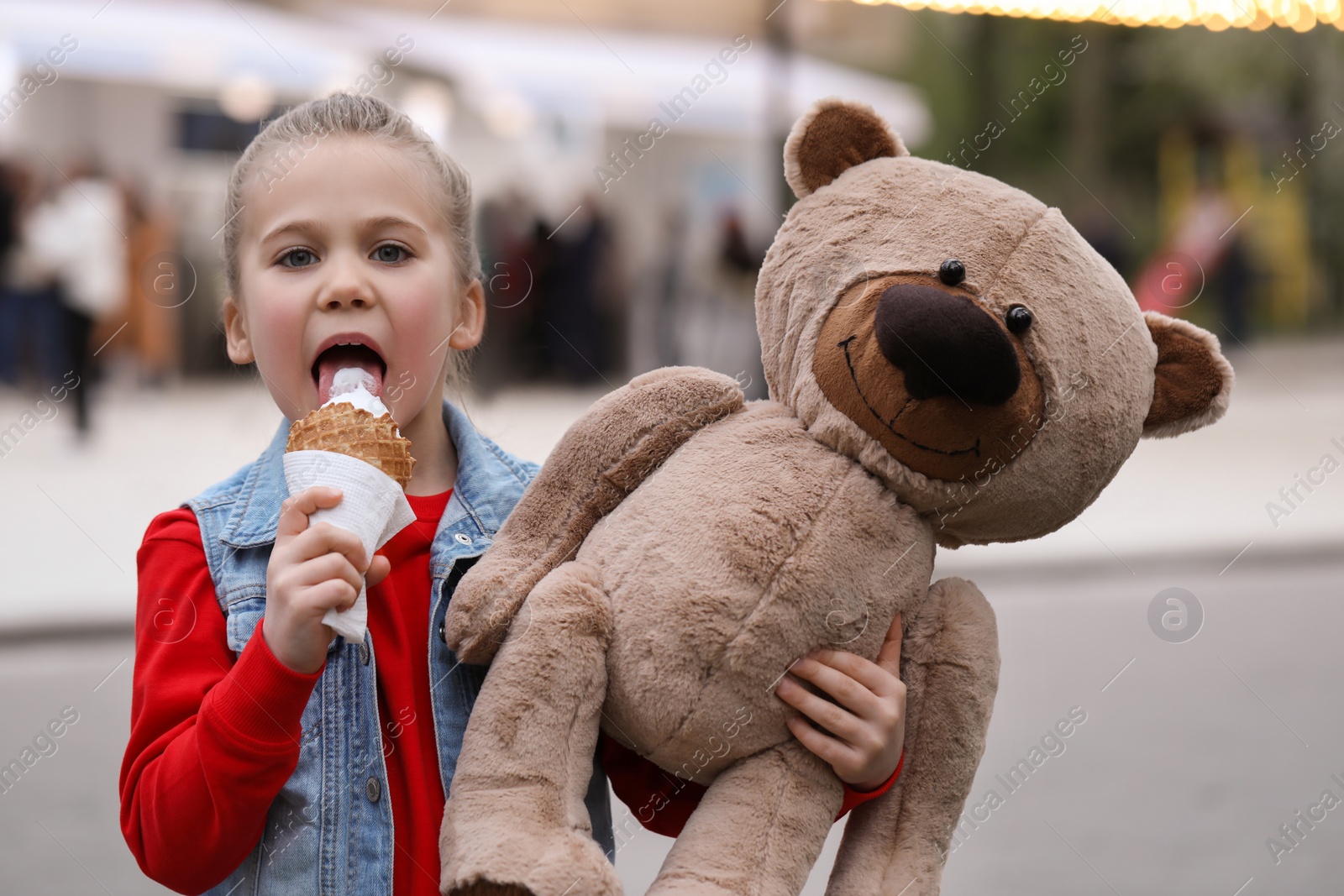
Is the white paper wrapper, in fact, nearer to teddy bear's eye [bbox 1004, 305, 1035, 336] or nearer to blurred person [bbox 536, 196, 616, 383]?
teddy bear's eye [bbox 1004, 305, 1035, 336]

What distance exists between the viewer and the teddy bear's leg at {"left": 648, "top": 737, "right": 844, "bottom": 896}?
147cm

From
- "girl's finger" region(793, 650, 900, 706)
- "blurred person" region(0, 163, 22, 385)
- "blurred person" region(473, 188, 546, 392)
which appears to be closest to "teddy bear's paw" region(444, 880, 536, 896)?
"girl's finger" region(793, 650, 900, 706)

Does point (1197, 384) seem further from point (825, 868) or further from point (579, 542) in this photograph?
point (825, 868)

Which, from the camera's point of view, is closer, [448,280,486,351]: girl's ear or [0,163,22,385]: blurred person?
[448,280,486,351]: girl's ear

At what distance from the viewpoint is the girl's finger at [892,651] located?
1596 millimetres

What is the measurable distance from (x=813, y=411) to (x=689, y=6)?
16.4 metres

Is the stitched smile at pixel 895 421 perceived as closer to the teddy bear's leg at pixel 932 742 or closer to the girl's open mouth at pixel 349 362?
the teddy bear's leg at pixel 932 742

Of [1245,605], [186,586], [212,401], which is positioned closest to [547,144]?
[212,401]

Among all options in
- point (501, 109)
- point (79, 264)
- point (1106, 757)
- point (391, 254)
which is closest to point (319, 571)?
point (391, 254)

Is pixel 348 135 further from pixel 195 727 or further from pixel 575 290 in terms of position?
pixel 575 290

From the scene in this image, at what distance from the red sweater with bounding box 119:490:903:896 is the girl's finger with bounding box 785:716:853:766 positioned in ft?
0.39

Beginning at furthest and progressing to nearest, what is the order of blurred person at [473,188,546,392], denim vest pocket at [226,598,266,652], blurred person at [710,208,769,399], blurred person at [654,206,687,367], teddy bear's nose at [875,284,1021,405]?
1. blurred person at [654,206,687,367]
2. blurred person at [710,208,769,399]
3. blurred person at [473,188,546,392]
4. denim vest pocket at [226,598,266,652]
5. teddy bear's nose at [875,284,1021,405]

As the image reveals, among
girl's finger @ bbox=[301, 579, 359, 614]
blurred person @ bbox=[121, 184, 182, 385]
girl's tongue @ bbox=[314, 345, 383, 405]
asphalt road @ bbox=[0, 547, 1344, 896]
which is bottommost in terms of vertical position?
girl's finger @ bbox=[301, 579, 359, 614]

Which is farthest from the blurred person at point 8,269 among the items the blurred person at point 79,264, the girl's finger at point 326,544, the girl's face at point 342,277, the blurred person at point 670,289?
the girl's finger at point 326,544
